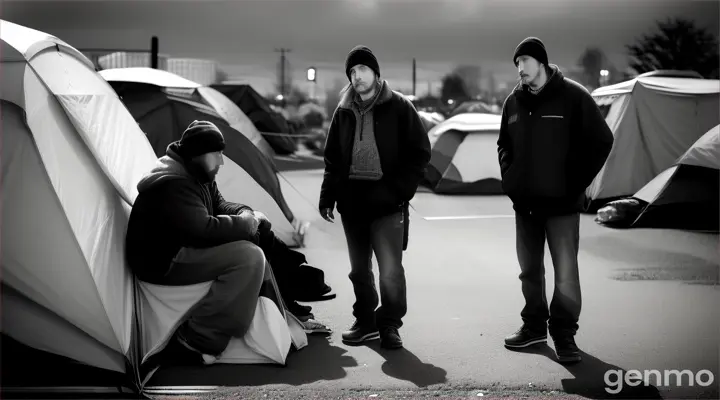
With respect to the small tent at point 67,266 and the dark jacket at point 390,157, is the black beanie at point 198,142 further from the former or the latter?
the dark jacket at point 390,157

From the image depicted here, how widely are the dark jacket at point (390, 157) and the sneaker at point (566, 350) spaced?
1.33m

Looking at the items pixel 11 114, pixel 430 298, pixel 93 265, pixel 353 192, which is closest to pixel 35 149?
pixel 11 114

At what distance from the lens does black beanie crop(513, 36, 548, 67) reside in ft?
15.4

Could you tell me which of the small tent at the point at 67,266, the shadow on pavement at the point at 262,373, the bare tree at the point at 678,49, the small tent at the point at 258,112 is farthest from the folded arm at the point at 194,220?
the bare tree at the point at 678,49

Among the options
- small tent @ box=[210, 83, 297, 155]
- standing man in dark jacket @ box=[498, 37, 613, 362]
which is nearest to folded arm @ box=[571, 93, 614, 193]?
standing man in dark jacket @ box=[498, 37, 613, 362]

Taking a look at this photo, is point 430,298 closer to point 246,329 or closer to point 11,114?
point 246,329

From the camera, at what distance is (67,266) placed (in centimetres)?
421

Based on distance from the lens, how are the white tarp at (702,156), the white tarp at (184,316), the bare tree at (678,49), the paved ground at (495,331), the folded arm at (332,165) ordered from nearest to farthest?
the paved ground at (495,331)
the white tarp at (184,316)
the folded arm at (332,165)
the white tarp at (702,156)
the bare tree at (678,49)

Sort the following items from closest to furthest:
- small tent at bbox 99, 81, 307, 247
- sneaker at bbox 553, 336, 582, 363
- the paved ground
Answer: the paved ground < sneaker at bbox 553, 336, 582, 363 < small tent at bbox 99, 81, 307, 247

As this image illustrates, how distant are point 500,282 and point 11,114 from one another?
15.2 feet

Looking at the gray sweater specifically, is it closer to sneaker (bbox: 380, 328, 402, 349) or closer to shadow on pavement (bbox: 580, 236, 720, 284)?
sneaker (bbox: 380, 328, 402, 349)

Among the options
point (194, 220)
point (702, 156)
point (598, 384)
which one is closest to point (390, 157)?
point (194, 220)

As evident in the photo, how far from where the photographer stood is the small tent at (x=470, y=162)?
602 inches

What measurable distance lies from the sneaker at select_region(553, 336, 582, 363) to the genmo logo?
0.23 m
